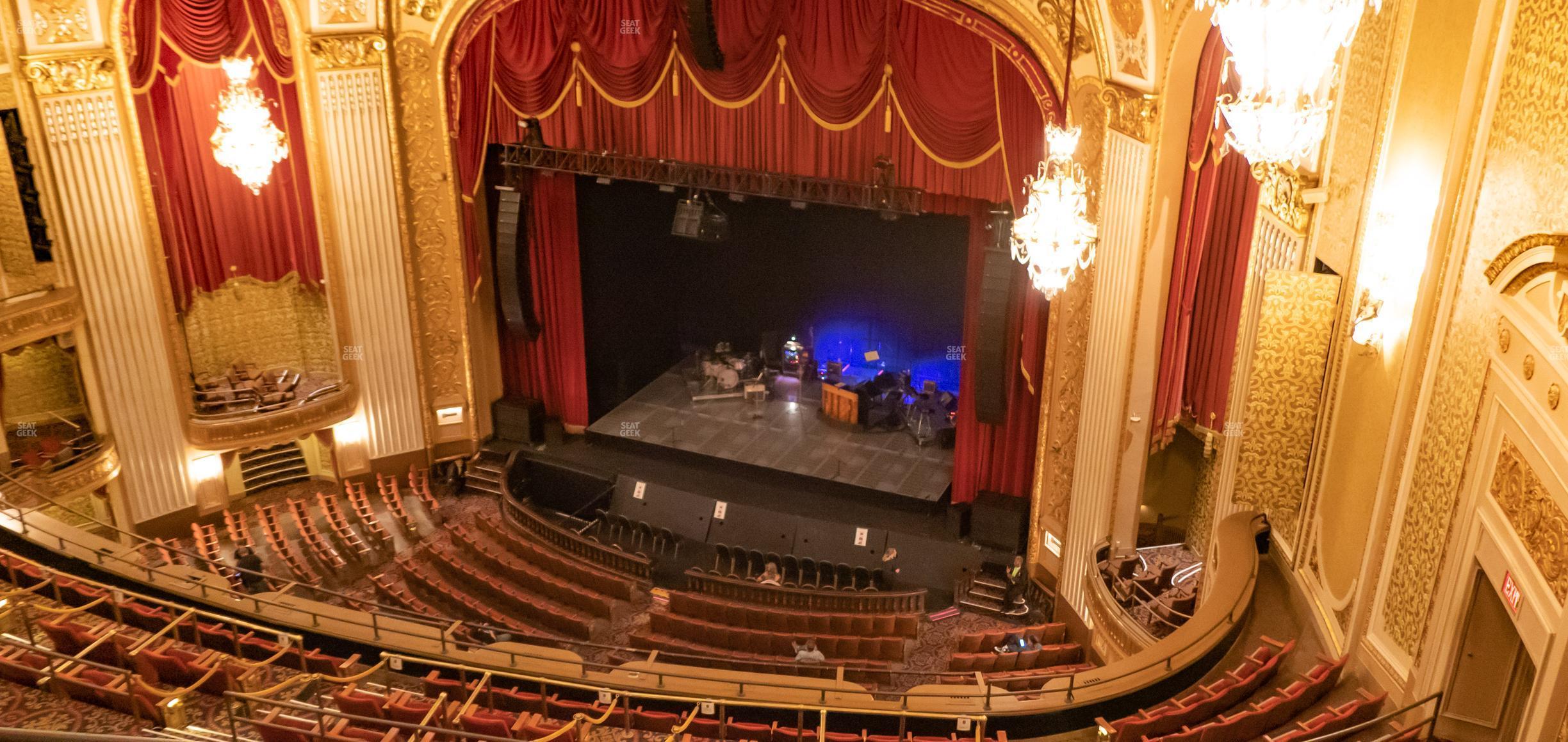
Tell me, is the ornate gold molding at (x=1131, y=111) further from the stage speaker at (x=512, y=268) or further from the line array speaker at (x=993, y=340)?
the stage speaker at (x=512, y=268)

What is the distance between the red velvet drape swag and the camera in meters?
10.8

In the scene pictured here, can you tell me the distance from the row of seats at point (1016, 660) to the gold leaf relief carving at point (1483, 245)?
3.68 meters

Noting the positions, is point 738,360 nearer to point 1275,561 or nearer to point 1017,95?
point 1017,95

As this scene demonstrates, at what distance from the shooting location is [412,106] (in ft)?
43.4

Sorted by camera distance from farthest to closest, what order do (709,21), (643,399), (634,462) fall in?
1. (643,399)
2. (634,462)
3. (709,21)

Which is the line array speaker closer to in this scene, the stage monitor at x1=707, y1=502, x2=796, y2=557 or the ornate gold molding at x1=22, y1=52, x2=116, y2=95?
the stage monitor at x1=707, y1=502, x2=796, y2=557

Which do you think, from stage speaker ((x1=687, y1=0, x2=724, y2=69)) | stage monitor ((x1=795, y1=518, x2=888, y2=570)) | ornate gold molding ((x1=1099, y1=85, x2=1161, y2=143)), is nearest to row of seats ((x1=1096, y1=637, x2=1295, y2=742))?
ornate gold molding ((x1=1099, y1=85, x2=1161, y2=143))

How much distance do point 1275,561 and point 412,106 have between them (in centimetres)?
1022

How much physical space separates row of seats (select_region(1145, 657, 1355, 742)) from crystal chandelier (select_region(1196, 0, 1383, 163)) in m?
3.20

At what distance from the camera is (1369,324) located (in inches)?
260

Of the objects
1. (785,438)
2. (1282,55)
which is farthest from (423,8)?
(1282,55)

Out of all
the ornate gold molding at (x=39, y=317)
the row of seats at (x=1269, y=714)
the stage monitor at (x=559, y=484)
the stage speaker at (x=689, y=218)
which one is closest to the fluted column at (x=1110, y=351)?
the row of seats at (x=1269, y=714)

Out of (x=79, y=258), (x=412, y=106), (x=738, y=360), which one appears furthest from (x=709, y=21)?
(x=79, y=258)

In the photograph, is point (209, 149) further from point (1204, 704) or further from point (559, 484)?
point (1204, 704)
